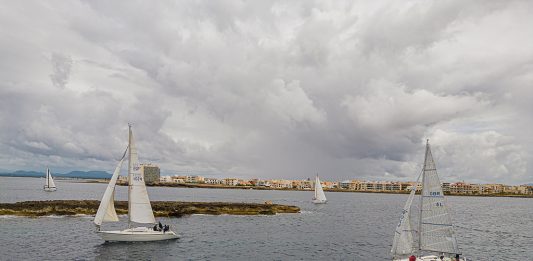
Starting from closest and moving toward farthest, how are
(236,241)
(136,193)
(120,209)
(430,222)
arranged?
(430,222) < (136,193) < (236,241) < (120,209)

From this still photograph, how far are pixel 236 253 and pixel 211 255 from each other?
3.77m

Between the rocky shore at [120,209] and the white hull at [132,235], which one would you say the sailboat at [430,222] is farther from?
the rocky shore at [120,209]

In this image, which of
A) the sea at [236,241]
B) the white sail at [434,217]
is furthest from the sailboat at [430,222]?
the sea at [236,241]

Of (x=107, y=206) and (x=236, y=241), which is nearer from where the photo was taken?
(x=107, y=206)

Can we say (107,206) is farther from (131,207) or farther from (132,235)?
(132,235)

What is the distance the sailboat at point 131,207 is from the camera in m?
52.7

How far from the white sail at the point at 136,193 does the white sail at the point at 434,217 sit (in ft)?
113

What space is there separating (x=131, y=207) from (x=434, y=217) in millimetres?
36530

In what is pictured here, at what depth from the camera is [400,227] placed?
124 ft

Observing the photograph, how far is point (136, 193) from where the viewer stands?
53.9m

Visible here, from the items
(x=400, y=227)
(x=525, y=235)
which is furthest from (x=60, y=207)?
(x=525, y=235)

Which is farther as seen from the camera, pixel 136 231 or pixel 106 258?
pixel 136 231

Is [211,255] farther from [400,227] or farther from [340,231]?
[340,231]

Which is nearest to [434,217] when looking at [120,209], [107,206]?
[107,206]
